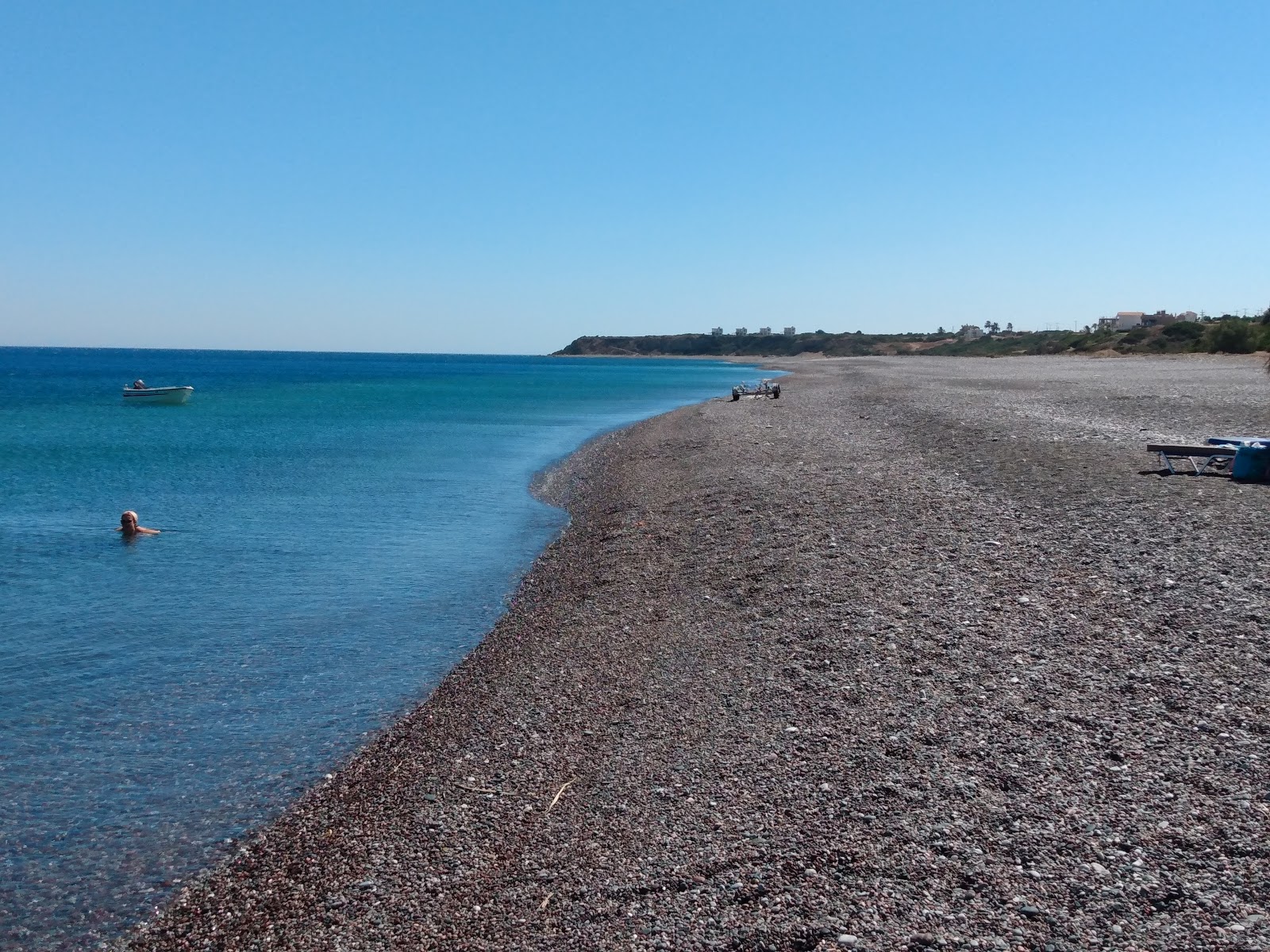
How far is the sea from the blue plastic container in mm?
10549

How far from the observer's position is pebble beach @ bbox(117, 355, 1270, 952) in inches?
175

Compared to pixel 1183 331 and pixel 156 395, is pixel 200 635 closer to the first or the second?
pixel 156 395

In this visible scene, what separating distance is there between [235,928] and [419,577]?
8719 millimetres

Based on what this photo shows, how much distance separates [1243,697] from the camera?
239 inches

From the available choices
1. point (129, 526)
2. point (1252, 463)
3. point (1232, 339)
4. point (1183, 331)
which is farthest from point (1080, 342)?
point (129, 526)

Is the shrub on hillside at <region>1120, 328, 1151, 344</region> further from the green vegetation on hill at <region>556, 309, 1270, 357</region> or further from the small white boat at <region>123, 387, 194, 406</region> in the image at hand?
the small white boat at <region>123, 387, 194, 406</region>

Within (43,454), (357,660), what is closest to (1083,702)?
(357,660)

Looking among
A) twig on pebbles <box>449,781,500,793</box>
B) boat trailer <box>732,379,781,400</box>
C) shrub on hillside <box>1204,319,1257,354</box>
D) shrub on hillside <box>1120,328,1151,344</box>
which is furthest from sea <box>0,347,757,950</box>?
shrub on hillside <box>1120,328,1151,344</box>

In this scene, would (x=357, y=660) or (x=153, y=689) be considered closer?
(x=153, y=689)

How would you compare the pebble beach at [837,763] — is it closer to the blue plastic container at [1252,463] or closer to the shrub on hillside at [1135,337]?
the blue plastic container at [1252,463]

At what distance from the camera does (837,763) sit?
5.91 meters

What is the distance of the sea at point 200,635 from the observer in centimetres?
646

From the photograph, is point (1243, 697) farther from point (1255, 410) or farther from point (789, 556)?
point (1255, 410)

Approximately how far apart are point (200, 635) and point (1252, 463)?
14187mm
